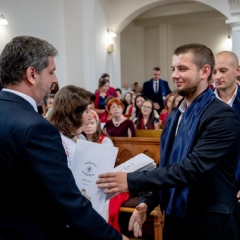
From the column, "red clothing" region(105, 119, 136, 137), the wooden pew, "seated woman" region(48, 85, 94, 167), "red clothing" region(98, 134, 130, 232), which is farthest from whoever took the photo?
the column

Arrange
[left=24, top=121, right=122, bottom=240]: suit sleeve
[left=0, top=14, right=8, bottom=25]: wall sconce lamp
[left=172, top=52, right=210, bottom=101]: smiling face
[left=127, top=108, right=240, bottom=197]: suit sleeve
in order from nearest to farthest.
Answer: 1. [left=24, top=121, right=122, bottom=240]: suit sleeve
2. [left=127, top=108, right=240, bottom=197]: suit sleeve
3. [left=172, top=52, right=210, bottom=101]: smiling face
4. [left=0, top=14, right=8, bottom=25]: wall sconce lamp

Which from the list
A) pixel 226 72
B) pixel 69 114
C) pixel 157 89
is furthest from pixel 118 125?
pixel 157 89

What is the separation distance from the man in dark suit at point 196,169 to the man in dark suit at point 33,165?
0.28 meters

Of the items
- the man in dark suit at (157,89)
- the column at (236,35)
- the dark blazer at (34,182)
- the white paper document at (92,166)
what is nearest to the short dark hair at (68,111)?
the white paper document at (92,166)

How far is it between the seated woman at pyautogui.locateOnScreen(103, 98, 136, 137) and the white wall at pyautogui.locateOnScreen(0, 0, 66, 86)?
2360 mm

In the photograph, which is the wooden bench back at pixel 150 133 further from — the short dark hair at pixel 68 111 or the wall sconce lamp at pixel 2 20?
the wall sconce lamp at pixel 2 20

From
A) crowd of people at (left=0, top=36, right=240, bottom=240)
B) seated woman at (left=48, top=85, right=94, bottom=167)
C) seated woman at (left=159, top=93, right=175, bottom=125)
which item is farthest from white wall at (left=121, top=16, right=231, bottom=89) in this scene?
crowd of people at (left=0, top=36, right=240, bottom=240)

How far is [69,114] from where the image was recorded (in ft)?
6.01

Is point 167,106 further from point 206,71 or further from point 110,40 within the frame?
point 206,71

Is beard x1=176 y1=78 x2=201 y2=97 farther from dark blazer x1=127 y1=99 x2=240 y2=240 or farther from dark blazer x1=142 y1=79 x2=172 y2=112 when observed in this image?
dark blazer x1=142 y1=79 x2=172 y2=112

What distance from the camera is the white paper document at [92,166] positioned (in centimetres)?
134

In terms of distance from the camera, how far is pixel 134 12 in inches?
292

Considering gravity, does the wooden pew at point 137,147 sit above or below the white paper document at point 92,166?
below

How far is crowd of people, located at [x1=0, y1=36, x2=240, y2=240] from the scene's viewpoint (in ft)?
3.25
